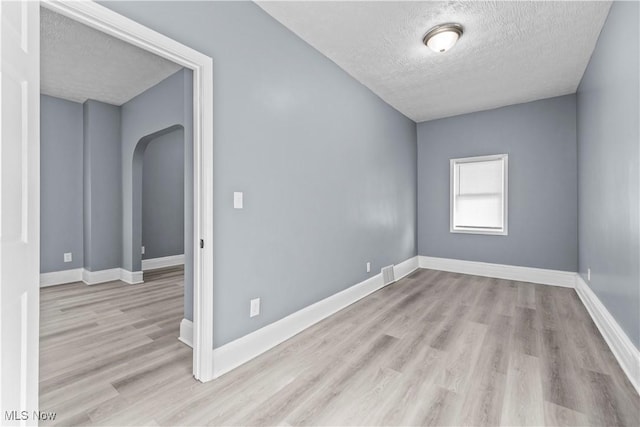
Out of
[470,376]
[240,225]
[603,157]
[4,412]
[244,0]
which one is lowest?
[470,376]

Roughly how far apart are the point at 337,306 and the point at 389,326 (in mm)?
635

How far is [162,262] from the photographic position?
5.45 metres

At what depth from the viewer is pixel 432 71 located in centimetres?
347

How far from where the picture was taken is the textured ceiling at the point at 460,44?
238 cm

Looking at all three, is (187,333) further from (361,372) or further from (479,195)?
(479,195)

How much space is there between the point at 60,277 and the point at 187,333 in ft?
10.6

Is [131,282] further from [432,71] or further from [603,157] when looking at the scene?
[603,157]

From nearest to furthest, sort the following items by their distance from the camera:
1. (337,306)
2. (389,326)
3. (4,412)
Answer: (4,412) < (389,326) < (337,306)

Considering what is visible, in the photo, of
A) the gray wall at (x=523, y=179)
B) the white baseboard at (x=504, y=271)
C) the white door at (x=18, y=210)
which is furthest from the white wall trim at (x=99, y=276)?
the gray wall at (x=523, y=179)

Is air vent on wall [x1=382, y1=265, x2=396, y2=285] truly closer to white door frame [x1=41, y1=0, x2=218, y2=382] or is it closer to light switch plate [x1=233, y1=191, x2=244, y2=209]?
light switch plate [x1=233, y1=191, x2=244, y2=209]

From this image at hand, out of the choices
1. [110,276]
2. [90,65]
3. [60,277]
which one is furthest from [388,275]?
[60,277]

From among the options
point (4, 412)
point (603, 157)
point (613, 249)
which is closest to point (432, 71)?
point (603, 157)

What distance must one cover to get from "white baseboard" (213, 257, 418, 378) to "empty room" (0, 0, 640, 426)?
0.07ft

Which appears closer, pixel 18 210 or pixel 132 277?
pixel 18 210
